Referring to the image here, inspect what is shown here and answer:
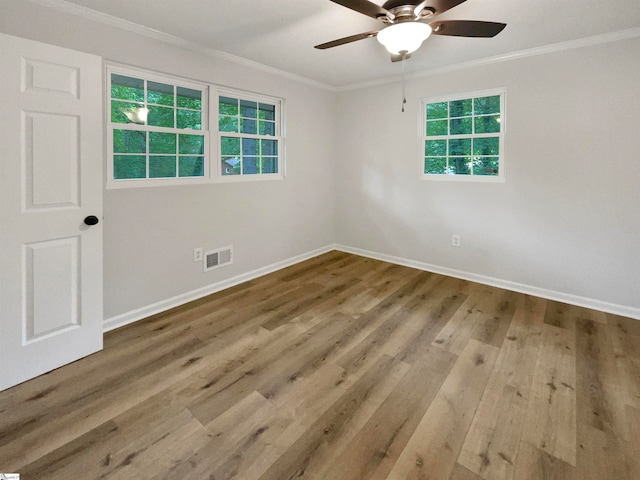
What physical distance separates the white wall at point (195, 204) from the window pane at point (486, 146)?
2.08 meters

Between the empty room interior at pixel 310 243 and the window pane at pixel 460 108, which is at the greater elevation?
the window pane at pixel 460 108

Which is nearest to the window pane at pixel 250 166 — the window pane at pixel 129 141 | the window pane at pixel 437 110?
the window pane at pixel 129 141

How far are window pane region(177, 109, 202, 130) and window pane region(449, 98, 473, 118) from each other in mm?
2900

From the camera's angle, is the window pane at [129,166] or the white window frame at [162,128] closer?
the white window frame at [162,128]

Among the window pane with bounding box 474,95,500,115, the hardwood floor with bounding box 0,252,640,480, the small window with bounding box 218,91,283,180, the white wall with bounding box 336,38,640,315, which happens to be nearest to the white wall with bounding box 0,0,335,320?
the small window with bounding box 218,91,283,180

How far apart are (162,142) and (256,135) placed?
1185 mm

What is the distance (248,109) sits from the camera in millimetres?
3895

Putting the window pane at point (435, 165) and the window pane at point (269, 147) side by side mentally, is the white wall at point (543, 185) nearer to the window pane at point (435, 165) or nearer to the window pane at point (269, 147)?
the window pane at point (435, 165)

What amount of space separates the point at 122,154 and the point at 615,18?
4.14 metres

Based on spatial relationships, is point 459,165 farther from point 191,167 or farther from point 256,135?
point 191,167

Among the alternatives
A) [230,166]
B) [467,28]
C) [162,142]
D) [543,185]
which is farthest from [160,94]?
[543,185]

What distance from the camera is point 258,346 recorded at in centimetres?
257

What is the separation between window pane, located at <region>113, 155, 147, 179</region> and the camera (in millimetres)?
2820

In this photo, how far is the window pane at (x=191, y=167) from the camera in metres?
3.27
